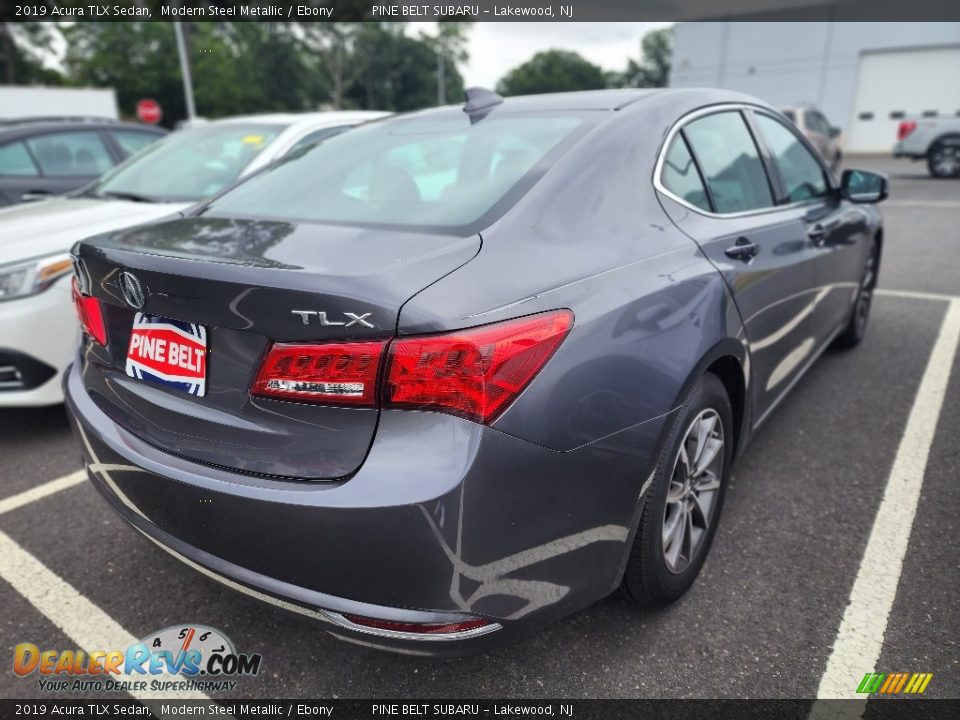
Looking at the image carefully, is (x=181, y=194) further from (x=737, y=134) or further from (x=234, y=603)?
(x=737, y=134)

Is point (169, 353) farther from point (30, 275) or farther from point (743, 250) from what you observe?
point (30, 275)

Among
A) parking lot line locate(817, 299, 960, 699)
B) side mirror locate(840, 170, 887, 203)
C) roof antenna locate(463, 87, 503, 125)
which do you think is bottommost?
parking lot line locate(817, 299, 960, 699)

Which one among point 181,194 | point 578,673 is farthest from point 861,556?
point 181,194

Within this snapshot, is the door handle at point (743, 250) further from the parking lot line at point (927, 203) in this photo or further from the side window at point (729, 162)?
the parking lot line at point (927, 203)

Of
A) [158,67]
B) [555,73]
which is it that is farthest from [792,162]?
[555,73]

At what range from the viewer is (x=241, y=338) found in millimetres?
1493

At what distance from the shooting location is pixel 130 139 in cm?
627

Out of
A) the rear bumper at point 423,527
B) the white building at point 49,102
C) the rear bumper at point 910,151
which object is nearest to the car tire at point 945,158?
the rear bumper at point 910,151

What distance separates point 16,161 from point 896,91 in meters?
31.0

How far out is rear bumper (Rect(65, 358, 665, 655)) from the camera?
1358 millimetres

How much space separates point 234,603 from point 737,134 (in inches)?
100

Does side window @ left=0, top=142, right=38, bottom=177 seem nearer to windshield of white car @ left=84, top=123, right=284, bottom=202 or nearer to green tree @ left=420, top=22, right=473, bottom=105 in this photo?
windshield of white car @ left=84, top=123, right=284, bottom=202

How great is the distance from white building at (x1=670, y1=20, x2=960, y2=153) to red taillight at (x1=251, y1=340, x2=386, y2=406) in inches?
1123

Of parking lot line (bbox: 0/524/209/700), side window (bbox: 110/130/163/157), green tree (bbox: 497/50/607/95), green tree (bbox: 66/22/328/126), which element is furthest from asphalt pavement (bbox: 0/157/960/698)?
green tree (bbox: 497/50/607/95)
